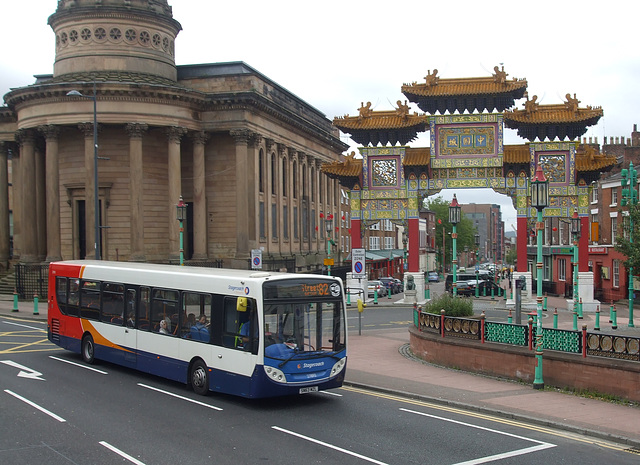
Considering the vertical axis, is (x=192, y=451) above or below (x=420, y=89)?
below

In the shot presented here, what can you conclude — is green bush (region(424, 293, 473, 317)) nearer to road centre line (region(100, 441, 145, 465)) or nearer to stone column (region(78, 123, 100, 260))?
road centre line (region(100, 441, 145, 465))

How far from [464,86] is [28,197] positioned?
30.2 m

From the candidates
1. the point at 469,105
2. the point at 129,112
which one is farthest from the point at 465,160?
the point at 129,112

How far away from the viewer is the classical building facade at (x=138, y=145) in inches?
1695

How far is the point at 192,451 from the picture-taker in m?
10.9

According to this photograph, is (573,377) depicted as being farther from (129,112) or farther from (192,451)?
(129,112)

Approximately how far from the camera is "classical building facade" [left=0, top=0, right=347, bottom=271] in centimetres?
4306

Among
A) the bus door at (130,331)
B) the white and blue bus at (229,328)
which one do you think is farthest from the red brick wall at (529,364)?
the bus door at (130,331)

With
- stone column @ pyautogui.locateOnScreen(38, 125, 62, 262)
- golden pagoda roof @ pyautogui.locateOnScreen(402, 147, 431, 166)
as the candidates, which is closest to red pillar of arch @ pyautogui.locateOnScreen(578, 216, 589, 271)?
golden pagoda roof @ pyautogui.locateOnScreen(402, 147, 431, 166)

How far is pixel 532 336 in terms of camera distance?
55.5ft

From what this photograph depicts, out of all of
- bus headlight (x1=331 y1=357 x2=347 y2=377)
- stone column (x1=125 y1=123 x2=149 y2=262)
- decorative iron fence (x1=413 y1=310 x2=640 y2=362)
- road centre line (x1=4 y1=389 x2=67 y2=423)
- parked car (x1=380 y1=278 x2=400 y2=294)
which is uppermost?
stone column (x1=125 y1=123 x2=149 y2=262)

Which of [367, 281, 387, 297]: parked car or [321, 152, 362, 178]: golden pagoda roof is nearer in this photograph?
[321, 152, 362, 178]: golden pagoda roof

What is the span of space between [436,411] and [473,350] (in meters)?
4.42

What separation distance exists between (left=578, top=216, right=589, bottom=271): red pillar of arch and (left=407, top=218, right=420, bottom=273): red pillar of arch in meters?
8.98
